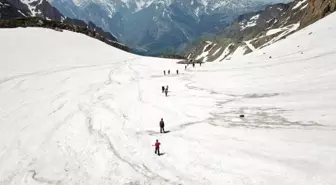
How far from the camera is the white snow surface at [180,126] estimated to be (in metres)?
24.7

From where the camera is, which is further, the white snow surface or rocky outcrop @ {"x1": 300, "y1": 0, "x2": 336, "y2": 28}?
rocky outcrop @ {"x1": 300, "y1": 0, "x2": 336, "y2": 28}

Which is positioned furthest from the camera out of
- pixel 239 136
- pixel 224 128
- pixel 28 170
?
pixel 224 128

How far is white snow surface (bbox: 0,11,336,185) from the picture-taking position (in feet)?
80.9

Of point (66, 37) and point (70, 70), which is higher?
point (66, 37)

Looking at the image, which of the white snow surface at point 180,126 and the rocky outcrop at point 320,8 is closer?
the white snow surface at point 180,126

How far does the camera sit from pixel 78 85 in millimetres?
59281

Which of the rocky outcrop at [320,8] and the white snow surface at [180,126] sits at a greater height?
the rocky outcrop at [320,8]

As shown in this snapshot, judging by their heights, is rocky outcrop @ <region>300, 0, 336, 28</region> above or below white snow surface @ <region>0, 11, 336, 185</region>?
above

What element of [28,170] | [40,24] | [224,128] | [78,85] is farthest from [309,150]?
[40,24]

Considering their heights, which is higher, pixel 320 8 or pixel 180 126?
pixel 320 8

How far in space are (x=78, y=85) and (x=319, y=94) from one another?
127ft

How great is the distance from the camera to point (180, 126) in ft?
114

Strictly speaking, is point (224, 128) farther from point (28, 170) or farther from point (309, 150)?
point (28, 170)

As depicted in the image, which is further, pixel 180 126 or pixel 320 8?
pixel 320 8
